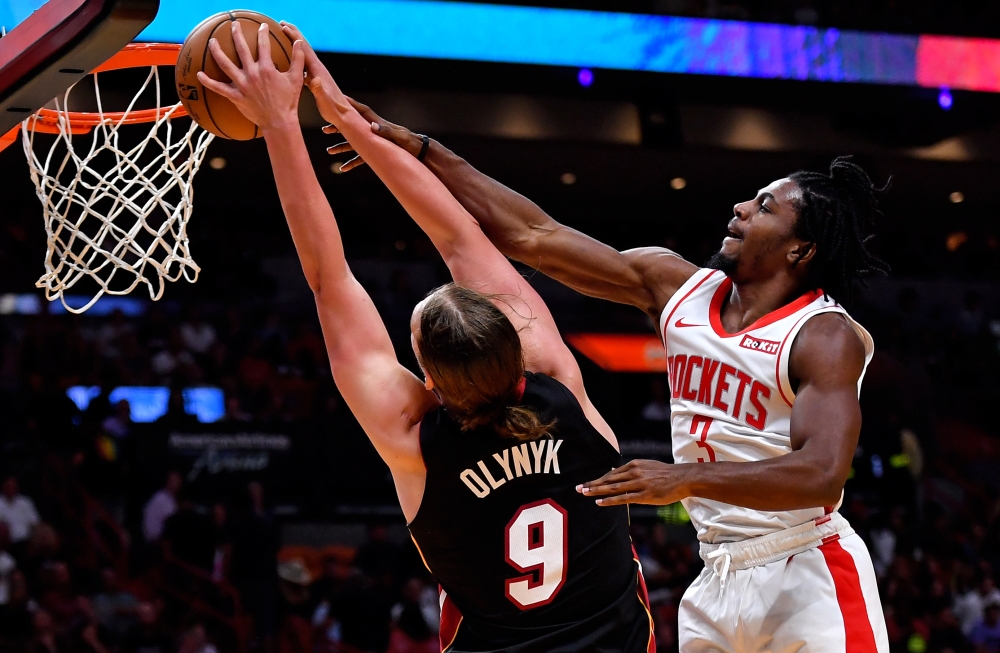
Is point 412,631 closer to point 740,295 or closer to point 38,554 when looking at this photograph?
point 38,554

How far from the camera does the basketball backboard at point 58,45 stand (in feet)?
7.70

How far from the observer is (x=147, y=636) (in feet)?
27.1

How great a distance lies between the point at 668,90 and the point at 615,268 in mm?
8785

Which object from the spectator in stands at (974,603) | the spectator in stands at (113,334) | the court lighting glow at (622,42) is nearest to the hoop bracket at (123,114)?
the court lighting glow at (622,42)

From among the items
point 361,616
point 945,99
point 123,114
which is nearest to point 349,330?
point 123,114

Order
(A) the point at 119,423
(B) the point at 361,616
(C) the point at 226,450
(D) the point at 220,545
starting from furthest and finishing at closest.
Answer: (C) the point at 226,450
(A) the point at 119,423
(D) the point at 220,545
(B) the point at 361,616

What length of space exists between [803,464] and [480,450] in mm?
857

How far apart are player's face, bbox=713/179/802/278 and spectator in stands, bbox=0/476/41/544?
7.30m

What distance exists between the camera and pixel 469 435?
7.30 ft

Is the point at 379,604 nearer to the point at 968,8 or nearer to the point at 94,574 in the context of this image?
the point at 94,574

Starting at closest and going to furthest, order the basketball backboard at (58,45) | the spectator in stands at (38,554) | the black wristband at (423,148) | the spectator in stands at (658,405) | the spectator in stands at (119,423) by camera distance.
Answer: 1. the basketball backboard at (58,45)
2. the black wristband at (423,148)
3. the spectator in stands at (38,554)
4. the spectator in stands at (119,423)
5. the spectator in stands at (658,405)

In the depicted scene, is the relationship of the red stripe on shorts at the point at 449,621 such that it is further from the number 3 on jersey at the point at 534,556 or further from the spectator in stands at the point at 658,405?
the spectator in stands at the point at 658,405

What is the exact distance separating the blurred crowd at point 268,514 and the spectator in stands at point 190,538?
0.5 inches

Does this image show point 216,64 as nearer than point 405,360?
Yes
